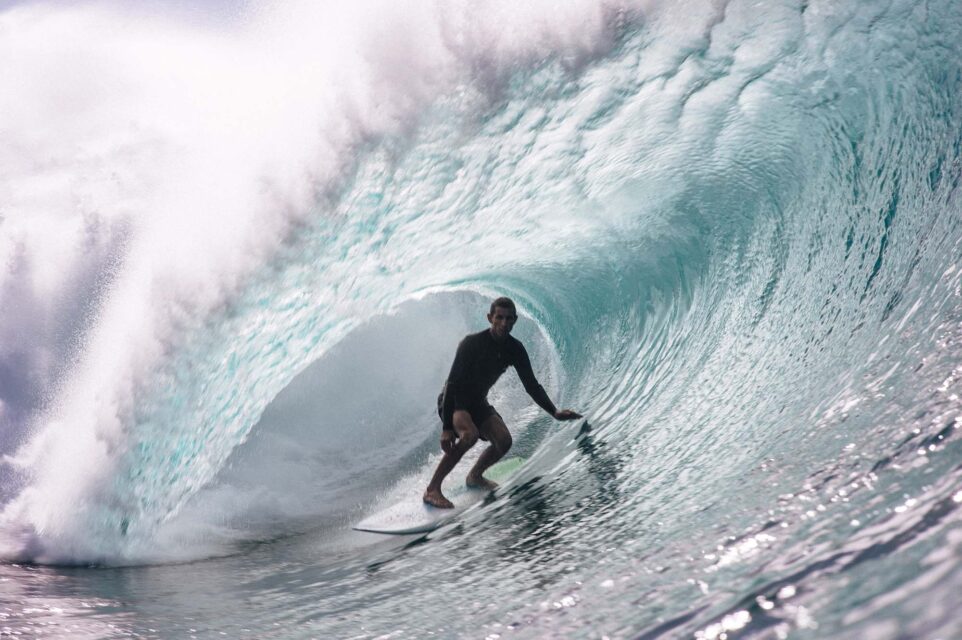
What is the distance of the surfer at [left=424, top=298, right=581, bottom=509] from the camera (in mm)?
5020

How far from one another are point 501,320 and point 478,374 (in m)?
0.39

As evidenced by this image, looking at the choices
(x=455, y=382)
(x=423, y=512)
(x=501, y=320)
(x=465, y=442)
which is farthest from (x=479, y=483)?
(x=501, y=320)

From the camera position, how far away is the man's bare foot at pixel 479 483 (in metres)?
5.09

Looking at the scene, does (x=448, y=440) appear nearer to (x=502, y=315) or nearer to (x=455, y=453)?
(x=455, y=453)

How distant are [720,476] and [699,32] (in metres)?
5.19

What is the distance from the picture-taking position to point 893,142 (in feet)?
18.4

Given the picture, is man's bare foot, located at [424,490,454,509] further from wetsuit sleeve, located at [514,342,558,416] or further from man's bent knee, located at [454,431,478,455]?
wetsuit sleeve, located at [514,342,558,416]

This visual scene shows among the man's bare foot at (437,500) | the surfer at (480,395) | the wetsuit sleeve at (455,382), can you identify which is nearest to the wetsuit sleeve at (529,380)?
the surfer at (480,395)

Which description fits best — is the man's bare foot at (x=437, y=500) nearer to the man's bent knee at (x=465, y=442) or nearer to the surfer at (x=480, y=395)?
the surfer at (x=480, y=395)

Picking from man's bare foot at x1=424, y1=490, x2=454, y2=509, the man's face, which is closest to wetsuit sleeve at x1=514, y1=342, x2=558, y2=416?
the man's face

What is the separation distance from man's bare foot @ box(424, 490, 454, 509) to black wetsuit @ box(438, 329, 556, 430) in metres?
0.39

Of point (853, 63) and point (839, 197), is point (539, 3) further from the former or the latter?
point (839, 197)

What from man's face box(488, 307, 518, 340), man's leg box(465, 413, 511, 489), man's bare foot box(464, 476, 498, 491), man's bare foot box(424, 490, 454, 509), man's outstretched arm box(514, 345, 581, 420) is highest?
man's face box(488, 307, 518, 340)

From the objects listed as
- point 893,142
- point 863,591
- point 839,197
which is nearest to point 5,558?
point 863,591
